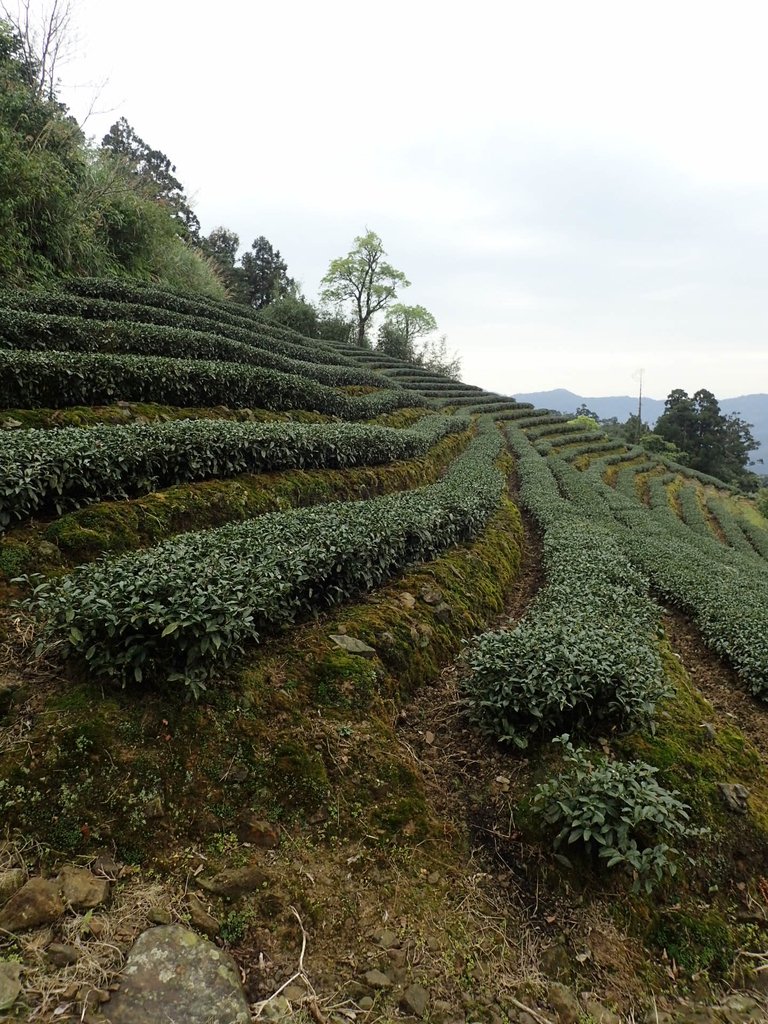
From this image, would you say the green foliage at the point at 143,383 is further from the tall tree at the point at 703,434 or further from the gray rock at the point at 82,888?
the tall tree at the point at 703,434


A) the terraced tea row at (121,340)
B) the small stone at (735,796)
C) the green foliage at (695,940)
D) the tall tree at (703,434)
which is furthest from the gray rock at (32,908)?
the tall tree at (703,434)

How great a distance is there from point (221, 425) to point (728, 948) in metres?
7.94

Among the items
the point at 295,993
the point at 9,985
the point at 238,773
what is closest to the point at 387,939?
the point at 295,993

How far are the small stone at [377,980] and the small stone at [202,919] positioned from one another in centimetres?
79

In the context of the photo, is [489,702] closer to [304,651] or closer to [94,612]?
[304,651]

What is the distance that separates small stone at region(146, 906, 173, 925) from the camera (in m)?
2.36

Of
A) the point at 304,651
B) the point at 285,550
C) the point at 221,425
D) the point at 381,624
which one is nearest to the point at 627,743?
the point at 381,624

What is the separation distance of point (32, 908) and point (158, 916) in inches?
21.9

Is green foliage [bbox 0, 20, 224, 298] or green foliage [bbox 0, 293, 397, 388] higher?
green foliage [bbox 0, 20, 224, 298]

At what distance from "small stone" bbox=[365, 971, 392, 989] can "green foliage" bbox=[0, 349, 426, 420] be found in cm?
832

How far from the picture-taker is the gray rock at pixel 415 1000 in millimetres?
2320

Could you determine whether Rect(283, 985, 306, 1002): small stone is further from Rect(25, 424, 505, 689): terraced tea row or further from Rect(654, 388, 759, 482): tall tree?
Rect(654, 388, 759, 482): tall tree

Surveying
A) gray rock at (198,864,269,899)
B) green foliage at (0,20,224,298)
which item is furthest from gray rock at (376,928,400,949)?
green foliage at (0,20,224,298)

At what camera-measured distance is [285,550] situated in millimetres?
4676
